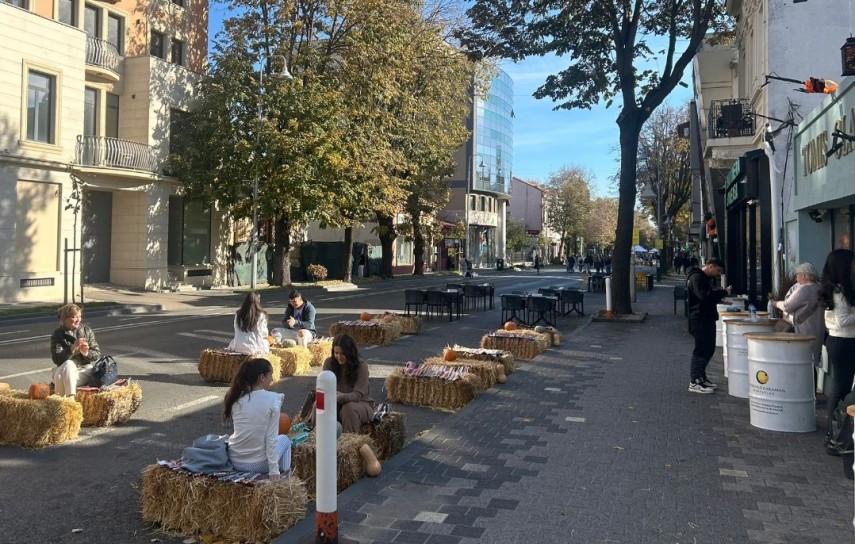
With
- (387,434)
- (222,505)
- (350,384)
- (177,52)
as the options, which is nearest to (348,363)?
(350,384)

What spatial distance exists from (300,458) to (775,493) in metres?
3.67

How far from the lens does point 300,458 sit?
5.05m

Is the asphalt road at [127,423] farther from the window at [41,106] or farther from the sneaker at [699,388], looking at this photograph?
the window at [41,106]

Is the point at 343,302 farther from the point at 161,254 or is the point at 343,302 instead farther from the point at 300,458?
the point at 300,458

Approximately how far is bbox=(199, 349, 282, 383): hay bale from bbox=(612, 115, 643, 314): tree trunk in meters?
11.9

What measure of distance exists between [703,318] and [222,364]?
667 centimetres

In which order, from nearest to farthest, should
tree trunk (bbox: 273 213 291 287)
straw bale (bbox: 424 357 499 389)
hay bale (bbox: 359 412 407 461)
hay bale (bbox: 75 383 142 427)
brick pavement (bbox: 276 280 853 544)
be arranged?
brick pavement (bbox: 276 280 853 544)
hay bale (bbox: 359 412 407 461)
hay bale (bbox: 75 383 142 427)
straw bale (bbox: 424 357 499 389)
tree trunk (bbox: 273 213 291 287)

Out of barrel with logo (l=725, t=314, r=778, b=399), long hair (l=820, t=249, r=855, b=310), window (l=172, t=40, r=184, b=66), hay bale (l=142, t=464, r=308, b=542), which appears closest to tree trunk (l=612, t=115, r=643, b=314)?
barrel with logo (l=725, t=314, r=778, b=399)

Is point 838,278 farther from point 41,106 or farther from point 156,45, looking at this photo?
point 156,45

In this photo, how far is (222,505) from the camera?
4281 millimetres

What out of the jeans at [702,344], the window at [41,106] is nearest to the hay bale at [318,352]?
the jeans at [702,344]

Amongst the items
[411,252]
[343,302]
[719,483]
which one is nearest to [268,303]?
[343,302]

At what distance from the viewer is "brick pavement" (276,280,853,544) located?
4.33 m

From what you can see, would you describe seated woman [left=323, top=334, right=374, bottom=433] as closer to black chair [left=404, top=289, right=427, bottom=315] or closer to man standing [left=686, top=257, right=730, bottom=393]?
man standing [left=686, top=257, right=730, bottom=393]
